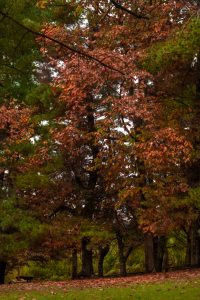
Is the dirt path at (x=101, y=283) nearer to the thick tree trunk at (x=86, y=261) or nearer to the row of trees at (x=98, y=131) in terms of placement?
the row of trees at (x=98, y=131)

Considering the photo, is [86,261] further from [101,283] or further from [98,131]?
[98,131]

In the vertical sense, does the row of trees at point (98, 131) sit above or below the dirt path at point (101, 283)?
above

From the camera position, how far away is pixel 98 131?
17672 mm

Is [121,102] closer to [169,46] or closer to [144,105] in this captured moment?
[144,105]

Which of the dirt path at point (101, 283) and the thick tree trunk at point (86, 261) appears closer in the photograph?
the dirt path at point (101, 283)

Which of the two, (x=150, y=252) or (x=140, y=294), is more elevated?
(x=150, y=252)

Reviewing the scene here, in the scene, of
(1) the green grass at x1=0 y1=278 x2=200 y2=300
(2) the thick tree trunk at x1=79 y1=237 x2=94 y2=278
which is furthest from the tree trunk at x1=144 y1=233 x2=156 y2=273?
(1) the green grass at x1=0 y1=278 x2=200 y2=300

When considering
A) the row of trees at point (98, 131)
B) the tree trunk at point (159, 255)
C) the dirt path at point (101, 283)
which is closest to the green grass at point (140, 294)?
the dirt path at point (101, 283)

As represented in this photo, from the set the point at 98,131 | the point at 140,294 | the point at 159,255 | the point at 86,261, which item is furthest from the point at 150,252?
the point at 140,294

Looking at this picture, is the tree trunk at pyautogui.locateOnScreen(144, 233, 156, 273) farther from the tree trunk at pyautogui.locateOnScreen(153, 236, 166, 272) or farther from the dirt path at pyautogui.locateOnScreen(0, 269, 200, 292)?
the dirt path at pyautogui.locateOnScreen(0, 269, 200, 292)

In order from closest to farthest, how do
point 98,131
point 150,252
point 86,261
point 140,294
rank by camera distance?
1. point 140,294
2. point 98,131
3. point 150,252
4. point 86,261

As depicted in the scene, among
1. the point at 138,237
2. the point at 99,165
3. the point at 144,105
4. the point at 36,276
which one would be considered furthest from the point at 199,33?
the point at 36,276

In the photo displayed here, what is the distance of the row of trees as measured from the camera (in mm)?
16531

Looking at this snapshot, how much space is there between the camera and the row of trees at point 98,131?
54.2ft
